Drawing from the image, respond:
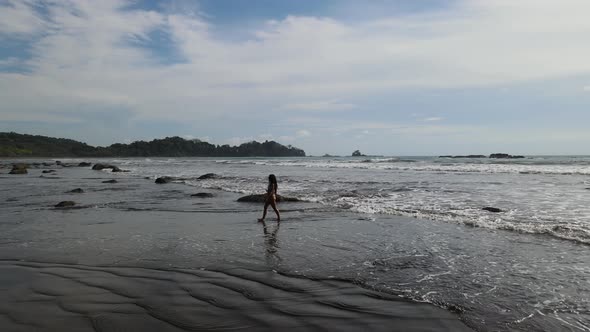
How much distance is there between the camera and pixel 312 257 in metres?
8.20

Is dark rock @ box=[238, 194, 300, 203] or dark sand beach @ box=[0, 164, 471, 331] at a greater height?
dark rock @ box=[238, 194, 300, 203]

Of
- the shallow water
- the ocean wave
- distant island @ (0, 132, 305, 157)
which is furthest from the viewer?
distant island @ (0, 132, 305, 157)

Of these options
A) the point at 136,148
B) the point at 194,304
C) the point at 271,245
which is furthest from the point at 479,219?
the point at 136,148

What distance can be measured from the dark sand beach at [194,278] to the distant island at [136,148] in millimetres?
112751

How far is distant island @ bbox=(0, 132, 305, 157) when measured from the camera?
Result: 12289 centimetres

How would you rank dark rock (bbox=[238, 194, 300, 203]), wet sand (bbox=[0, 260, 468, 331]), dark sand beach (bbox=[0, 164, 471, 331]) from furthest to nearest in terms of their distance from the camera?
dark rock (bbox=[238, 194, 300, 203]), dark sand beach (bbox=[0, 164, 471, 331]), wet sand (bbox=[0, 260, 468, 331])

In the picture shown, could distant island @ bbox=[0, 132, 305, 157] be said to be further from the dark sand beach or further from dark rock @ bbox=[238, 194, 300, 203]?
the dark sand beach

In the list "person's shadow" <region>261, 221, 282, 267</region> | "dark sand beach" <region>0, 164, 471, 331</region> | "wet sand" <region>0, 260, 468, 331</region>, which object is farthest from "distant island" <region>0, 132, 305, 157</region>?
"wet sand" <region>0, 260, 468, 331</region>

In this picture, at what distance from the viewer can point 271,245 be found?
30.8 ft

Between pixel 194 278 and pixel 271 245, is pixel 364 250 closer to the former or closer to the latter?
pixel 271 245

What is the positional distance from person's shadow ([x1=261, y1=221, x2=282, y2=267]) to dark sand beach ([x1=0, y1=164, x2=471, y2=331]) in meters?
0.02

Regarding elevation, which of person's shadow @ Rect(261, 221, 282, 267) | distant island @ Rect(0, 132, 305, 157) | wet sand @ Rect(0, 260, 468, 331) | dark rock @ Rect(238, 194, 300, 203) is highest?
distant island @ Rect(0, 132, 305, 157)

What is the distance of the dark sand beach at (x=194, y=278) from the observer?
16.1 ft

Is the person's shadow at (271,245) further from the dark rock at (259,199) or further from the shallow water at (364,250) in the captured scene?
the dark rock at (259,199)
